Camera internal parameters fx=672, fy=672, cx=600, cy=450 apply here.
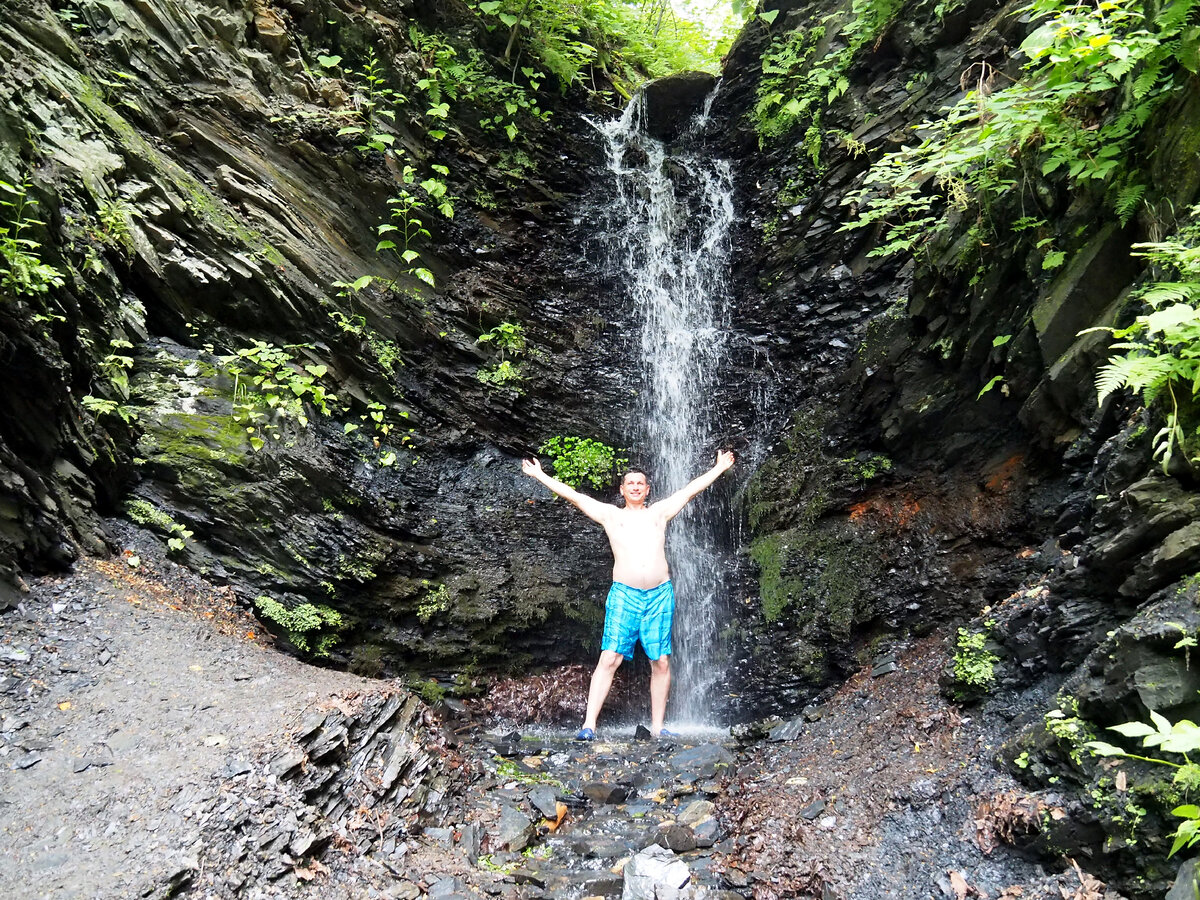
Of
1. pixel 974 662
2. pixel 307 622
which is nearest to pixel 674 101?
pixel 307 622

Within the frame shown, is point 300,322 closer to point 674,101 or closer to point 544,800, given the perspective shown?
point 544,800

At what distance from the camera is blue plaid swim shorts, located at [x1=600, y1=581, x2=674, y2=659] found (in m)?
6.28

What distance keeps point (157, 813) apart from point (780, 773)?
146 inches

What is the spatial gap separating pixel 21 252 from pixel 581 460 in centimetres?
559

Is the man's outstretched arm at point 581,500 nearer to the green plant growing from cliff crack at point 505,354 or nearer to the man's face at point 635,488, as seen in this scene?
the man's face at point 635,488

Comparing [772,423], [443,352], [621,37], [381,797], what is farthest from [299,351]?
[621,37]

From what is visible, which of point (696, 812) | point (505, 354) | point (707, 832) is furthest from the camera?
point (505, 354)

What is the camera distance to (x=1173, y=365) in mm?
2764

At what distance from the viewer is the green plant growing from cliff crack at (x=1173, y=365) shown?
8.90 ft

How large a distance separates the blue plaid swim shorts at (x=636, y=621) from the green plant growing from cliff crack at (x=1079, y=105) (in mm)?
4088

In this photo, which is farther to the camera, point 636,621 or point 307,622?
point 636,621

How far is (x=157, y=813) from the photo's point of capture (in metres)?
2.92

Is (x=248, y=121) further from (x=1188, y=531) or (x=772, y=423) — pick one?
(x=1188, y=531)

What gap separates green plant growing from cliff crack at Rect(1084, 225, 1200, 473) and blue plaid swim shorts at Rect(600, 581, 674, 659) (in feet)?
13.4
